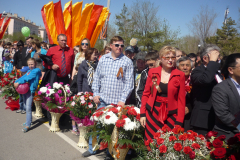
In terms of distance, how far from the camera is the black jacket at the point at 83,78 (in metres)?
4.84

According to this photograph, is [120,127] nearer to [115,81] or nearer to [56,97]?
[115,81]

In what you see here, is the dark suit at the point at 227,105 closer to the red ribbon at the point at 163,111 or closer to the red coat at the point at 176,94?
the red coat at the point at 176,94

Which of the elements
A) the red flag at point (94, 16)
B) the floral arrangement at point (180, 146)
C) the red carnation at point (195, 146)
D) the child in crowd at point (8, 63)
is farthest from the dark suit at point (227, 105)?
the child in crowd at point (8, 63)

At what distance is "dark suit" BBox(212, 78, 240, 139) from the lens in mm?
2422

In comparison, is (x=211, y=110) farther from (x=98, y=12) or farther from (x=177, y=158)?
(x=98, y=12)

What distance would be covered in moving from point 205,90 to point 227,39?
84.4ft

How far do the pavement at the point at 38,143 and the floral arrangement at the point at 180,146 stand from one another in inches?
82.0

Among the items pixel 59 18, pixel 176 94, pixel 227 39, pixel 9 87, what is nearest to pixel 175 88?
pixel 176 94

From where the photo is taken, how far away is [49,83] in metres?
5.64

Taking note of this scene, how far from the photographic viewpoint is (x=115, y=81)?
3801 millimetres

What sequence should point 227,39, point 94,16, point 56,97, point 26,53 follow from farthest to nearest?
point 227,39
point 94,16
point 26,53
point 56,97

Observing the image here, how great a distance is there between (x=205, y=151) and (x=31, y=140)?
401cm

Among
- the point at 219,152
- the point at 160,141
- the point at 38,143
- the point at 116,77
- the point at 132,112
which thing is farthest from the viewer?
the point at 38,143

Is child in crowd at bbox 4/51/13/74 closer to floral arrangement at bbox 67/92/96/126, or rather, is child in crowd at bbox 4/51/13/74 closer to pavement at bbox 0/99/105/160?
pavement at bbox 0/99/105/160
